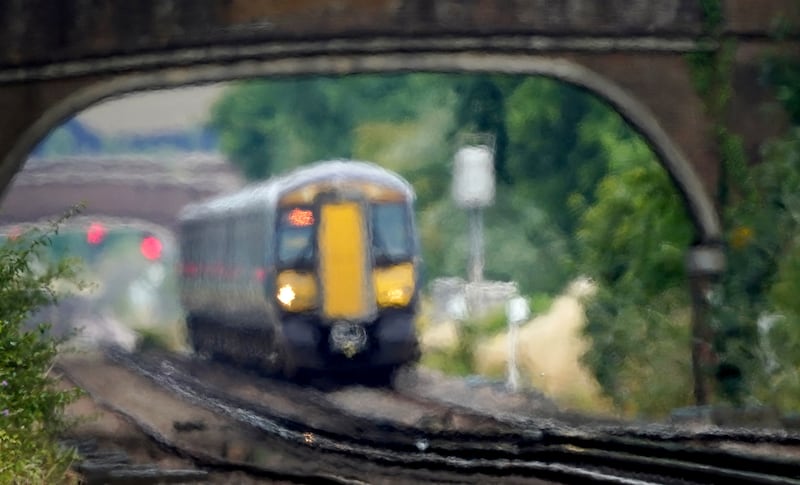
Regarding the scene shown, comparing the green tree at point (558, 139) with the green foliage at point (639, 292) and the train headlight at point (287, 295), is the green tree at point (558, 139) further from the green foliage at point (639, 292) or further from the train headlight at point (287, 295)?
the train headlight at point (287, 295)

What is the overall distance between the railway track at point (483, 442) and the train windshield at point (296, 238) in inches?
65.8

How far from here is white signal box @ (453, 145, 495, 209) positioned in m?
28.7

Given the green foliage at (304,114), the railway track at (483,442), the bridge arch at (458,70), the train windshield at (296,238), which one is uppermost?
the green foliage at (304,114)

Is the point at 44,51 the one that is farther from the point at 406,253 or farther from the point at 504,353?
the point at 504,353

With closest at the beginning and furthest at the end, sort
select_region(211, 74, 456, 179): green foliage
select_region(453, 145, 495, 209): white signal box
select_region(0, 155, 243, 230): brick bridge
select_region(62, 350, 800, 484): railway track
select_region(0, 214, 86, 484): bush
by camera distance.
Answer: select_region(0, 214, 86, 484): bush, select_region(62, 350, 800, 484): railway track, select_region(453, 145, 495, 209): white signal box, select_region(211, 74, 456, 179): green foliage, select_region(0, 155, 243, 230): brick bridge

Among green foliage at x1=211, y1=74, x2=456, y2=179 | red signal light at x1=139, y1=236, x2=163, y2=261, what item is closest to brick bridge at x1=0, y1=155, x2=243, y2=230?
red signal light at x1=139, y1=236, x2=163, y2=261

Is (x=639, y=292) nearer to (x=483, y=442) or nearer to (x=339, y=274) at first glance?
(x=339, y=274)

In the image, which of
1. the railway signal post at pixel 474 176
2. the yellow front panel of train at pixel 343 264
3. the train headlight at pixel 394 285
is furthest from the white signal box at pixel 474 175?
the yellow front panel of train at pixel 343 264

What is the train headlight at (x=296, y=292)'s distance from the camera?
69.2ft

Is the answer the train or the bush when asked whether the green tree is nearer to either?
the train

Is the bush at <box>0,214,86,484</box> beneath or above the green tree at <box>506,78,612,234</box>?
beneath

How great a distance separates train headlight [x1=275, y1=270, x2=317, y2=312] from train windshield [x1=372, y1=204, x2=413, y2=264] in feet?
2.96

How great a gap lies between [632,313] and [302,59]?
5031 millimetres

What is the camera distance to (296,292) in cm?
2108
